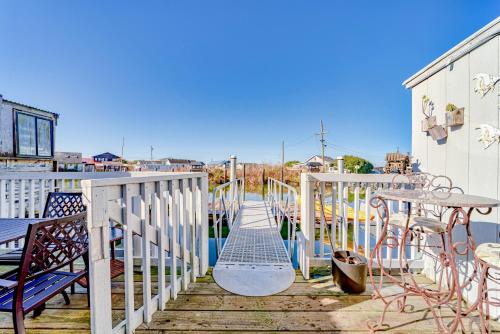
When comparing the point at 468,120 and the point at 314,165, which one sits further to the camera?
the point at 314,165

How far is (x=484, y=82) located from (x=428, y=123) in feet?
1.92

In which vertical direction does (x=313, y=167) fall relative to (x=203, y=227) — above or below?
above

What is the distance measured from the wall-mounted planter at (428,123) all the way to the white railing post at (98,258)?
9.17ft

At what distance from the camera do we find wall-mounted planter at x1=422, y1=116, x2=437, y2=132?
205 centimetres

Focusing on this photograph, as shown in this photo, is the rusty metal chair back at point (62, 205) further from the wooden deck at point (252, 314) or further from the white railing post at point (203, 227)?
the white railing post at point (203, 227)

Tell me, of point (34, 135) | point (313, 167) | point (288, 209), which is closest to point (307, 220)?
point (288, 209)

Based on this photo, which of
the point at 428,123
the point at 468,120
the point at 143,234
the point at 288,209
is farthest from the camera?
the point at 288,209

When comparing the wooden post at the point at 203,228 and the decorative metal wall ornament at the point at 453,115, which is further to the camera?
the wooden post at the point at 203,228

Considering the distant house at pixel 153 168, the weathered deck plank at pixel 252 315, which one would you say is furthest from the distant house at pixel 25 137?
the weathered deck plank at pixel 252 315

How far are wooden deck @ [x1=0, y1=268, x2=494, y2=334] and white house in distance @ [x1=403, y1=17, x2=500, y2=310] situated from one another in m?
0.91

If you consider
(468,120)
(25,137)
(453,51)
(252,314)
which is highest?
(453,51)

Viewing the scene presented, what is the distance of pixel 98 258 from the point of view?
108 centimetres

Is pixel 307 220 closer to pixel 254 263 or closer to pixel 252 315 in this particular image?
pixel 254 263

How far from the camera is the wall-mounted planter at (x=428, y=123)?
2.05 m
